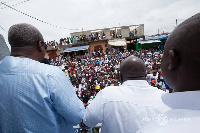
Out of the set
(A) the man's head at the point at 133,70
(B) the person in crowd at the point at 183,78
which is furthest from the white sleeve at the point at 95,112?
(B) the person in crowd at the point at 183,78

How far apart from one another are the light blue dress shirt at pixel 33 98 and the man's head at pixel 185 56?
830mm

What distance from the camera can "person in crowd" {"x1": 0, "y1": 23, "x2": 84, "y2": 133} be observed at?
1.14 meters

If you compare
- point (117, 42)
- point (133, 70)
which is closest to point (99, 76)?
point (133, 70)

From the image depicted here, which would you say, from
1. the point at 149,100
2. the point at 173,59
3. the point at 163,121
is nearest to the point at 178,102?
the point at 163,121

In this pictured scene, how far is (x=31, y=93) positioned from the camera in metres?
1.17

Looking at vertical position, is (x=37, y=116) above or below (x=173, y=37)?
below

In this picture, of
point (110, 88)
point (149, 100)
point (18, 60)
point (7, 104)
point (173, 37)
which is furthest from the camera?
point (110, 88)

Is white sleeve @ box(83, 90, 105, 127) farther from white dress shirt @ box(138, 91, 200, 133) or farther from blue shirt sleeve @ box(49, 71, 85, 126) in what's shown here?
white dress shirt @ box(138, 91, 200, 133)

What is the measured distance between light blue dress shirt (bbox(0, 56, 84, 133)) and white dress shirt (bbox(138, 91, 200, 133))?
30.6 inches

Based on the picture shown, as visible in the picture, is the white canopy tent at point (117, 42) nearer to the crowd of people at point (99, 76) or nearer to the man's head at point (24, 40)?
the crowd of people at point (99, 76)

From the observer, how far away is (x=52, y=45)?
2616 cm

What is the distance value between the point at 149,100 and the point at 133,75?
1.06 feet

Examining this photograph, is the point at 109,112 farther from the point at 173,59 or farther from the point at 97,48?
the point at 97,48

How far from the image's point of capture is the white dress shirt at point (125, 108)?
4.74 ft
